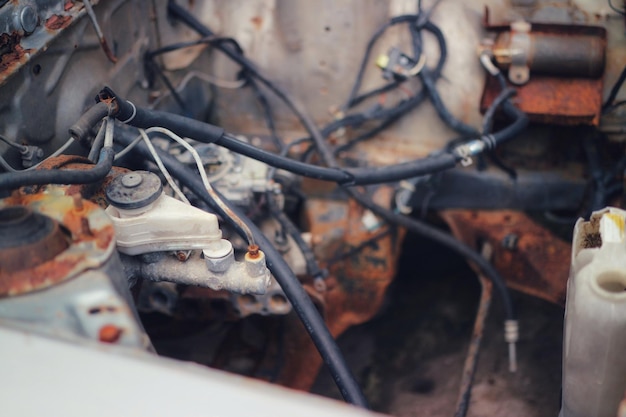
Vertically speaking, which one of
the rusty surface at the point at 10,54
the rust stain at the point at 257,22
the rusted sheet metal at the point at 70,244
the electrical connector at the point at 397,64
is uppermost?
the rusty surface at the point at 10,54

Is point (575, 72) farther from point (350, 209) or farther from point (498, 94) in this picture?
point (350, 209)

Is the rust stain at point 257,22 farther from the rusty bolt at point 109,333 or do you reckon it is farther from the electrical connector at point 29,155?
the rusty bolt at point 109,333

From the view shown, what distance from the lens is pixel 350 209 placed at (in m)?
1.66

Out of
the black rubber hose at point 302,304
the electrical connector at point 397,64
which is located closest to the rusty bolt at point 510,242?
the electrical connector at point 397,64

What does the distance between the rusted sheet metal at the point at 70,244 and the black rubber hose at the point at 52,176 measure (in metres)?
0.02

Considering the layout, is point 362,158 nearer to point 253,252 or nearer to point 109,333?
point 253,252

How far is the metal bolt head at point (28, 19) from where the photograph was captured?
108 centimetres

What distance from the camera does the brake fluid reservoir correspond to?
77 cm

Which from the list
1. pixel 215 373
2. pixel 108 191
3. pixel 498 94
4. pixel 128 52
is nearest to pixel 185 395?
pixel 215 373

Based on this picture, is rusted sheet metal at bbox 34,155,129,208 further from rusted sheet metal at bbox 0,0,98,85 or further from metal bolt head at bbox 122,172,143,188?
rusted sheet metal at bbox 0,0,98,85

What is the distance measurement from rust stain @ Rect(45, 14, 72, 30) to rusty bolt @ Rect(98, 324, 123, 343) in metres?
0.68

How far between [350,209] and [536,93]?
1.75ft

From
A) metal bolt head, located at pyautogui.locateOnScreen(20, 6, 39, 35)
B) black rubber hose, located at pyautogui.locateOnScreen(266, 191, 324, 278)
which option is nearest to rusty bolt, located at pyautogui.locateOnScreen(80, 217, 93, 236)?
metal bolt head, located at pyautogui.locateOnScreen(20, 6, 39, 35)

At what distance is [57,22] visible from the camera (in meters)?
1.17
